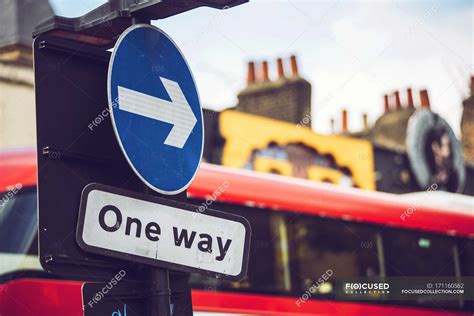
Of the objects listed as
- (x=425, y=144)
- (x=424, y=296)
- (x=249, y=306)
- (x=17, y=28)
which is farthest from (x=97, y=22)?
(x=425, y=144)

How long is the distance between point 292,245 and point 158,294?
7.56m

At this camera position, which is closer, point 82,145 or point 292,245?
point 82,145

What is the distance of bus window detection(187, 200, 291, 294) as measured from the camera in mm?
10242

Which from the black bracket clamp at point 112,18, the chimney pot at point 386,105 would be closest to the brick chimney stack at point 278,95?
→ the chimney pot at point 386,105

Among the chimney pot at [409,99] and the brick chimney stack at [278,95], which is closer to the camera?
the brick chimney stack at [278,95]

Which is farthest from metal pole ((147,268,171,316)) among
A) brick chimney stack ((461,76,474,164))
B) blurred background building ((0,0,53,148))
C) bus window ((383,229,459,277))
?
brick chimney stack ((461,76,474,164))

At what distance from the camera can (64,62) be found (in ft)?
11.0

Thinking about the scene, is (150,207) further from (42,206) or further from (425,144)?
(425,144)

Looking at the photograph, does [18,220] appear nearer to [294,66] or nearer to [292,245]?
[292,245]

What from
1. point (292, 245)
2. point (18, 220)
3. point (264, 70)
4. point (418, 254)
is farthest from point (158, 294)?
point (264, 70)

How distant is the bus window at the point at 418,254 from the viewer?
38.5 feet

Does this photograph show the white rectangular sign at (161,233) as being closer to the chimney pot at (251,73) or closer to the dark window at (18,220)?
the dark window at (18,220)

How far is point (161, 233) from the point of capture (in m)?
3.31

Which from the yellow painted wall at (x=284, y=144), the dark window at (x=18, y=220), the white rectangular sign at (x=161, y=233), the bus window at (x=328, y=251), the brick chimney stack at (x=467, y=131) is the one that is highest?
the brick chimney stack at (x=467, y=131)
